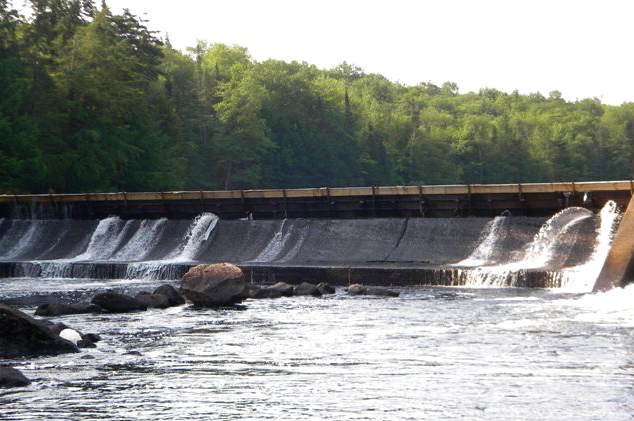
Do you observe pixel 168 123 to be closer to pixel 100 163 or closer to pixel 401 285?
pixel 100 163

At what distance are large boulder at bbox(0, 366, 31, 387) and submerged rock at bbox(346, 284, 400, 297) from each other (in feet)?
52.4

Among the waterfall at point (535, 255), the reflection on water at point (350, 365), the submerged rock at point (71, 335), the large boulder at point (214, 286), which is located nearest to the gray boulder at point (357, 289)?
the waterfall at point (535, 255)

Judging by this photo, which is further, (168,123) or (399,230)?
(168,123)

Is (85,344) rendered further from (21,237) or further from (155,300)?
(21,237)

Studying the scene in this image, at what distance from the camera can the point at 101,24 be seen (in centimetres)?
7619

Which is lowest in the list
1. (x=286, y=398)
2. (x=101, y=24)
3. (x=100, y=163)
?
(x=286, y=398)

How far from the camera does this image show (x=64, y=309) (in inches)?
1158

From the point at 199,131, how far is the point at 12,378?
96.3 meters

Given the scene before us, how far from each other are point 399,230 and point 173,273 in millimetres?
8597

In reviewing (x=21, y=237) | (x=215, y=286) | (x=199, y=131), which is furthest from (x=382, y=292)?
(x=199, y=131)

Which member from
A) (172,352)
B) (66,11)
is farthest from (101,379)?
(66,11)

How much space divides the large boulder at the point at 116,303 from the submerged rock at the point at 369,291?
718 cm

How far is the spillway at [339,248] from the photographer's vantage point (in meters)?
36.9

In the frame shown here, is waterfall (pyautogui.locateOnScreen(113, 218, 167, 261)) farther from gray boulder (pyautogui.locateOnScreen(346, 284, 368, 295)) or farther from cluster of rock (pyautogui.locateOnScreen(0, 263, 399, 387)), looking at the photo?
gray boulder (pyautogui.locateOnScreen(346, 284, 368, 295))
